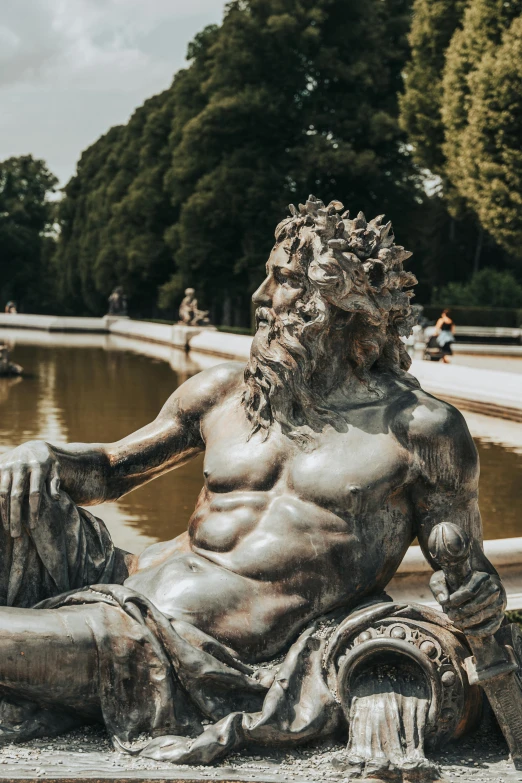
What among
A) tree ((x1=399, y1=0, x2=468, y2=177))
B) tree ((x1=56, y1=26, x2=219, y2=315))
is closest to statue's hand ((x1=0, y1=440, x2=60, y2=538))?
tree ((x1=399, y1=0, x2=468, y2=177))

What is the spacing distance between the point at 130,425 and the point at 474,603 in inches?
333

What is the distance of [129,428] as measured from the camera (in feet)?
35.4

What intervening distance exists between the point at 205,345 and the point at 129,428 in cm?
1609

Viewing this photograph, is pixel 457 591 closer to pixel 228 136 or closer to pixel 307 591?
pixel 307 591

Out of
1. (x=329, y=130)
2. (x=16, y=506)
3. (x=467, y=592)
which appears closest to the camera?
(x=467, y=592)

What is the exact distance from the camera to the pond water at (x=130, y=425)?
7.04 m

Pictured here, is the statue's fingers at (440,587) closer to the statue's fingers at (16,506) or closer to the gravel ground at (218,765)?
the gravel ground at (218,765)

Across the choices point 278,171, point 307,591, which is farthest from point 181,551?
point 278,171

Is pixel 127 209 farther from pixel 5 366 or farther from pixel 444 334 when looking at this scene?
pixel 5 366

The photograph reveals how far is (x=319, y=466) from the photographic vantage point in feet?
10.3

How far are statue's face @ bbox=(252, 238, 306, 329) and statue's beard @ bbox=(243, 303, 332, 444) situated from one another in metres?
0.03

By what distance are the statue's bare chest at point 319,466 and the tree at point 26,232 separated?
205 ft

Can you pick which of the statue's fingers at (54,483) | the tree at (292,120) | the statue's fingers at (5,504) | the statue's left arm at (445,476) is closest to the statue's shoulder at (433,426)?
the statue's left arm at (445,476)

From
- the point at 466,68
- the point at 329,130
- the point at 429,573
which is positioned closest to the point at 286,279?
the point at 429,573
